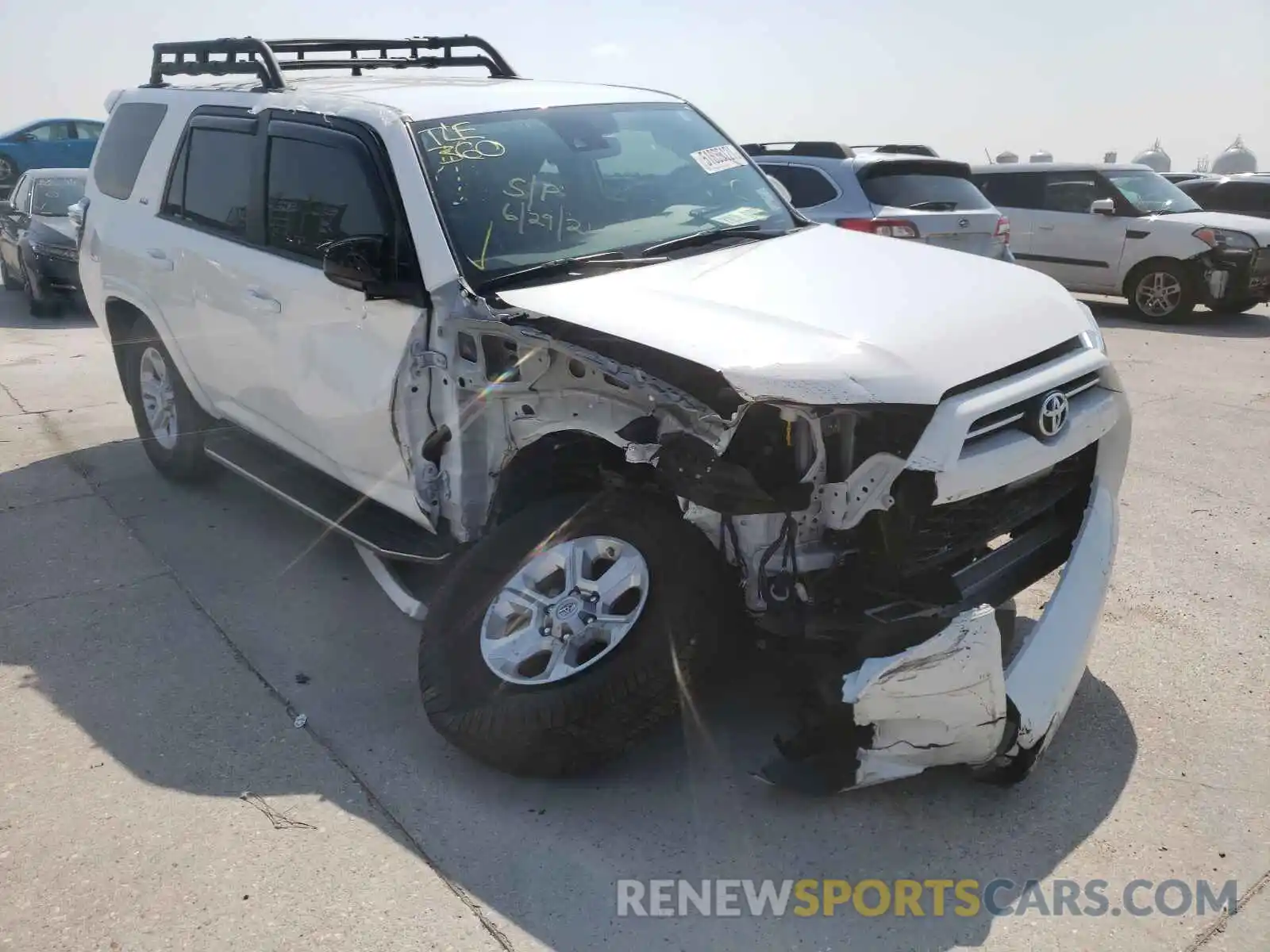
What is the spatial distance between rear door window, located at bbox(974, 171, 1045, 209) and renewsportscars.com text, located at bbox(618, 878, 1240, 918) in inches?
417

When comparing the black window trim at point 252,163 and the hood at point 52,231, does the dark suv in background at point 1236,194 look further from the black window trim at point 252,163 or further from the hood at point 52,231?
the hood at point 52,231

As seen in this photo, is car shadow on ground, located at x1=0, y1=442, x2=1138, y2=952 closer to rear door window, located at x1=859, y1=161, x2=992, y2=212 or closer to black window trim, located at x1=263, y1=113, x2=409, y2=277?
black window trim, located at x1=263, y1=113, x2=409, y2=277

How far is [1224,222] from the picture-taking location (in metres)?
11.2

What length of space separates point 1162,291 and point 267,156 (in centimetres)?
969

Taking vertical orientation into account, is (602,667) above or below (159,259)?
below

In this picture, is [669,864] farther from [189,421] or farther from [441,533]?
[189,421]

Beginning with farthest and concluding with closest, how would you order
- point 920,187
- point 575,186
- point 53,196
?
point 53,196
point 920,187
point 575,186

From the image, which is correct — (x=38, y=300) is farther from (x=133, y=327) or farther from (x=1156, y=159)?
(x=1156, y=159)

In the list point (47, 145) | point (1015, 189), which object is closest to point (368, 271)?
point (1015, 189)

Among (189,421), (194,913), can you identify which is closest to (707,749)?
(194,913)

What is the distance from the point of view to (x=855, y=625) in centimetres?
291

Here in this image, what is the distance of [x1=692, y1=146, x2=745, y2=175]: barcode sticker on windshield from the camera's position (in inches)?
181

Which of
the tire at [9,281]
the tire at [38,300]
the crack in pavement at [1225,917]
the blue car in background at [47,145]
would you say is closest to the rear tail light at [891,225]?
the crack in pavement at [1225,917]

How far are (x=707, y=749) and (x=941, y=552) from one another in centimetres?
96
